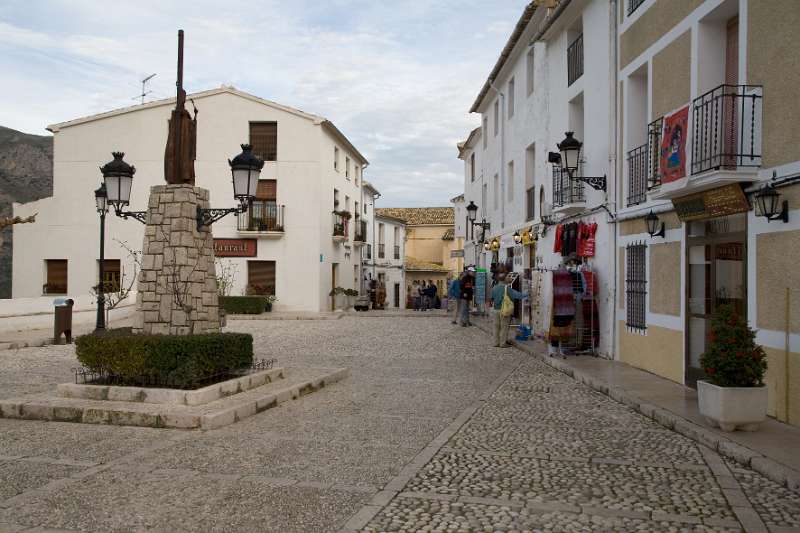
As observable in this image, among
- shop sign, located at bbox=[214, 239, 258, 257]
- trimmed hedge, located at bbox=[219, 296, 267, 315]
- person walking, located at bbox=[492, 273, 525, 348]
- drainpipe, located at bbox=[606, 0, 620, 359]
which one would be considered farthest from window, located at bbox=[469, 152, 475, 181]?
drainpipe, located at bbox=[606, 0, 620, 359]

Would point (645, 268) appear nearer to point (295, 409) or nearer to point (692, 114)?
point (692, 114)

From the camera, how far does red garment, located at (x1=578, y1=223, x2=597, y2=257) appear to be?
1339 centimetres

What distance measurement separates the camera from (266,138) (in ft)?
95.5

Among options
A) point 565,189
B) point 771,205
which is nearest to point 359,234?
point 565,189

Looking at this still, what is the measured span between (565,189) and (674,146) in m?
5.56

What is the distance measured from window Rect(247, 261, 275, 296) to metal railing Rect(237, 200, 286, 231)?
1.47 metres

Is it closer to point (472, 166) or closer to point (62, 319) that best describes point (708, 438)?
point (62, 319)

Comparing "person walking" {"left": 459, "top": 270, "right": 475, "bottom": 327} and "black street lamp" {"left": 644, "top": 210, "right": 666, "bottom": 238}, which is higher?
"black street lamp" {"left": 644, "top": 210, "right": 666, "bottom": 238}

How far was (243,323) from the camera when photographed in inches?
914

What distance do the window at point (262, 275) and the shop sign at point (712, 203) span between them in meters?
21.3

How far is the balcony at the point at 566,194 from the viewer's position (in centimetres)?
1406

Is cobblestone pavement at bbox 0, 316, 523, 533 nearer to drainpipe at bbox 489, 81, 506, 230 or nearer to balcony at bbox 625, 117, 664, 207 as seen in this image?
balcony at bbox 625, 117, 664, 207

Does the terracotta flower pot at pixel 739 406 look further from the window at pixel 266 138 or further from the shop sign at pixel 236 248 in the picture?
the window at pixel 266 138

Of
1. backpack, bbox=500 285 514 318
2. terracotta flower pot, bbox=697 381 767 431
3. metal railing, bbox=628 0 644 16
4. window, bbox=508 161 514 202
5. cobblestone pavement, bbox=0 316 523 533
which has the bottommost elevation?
cobblestone pavement, bbox=0 316 523 533
